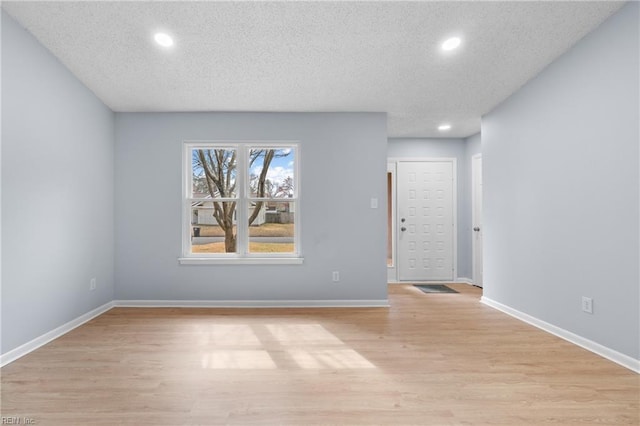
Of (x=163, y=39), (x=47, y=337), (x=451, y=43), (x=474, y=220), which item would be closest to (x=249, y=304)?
(x=47, y=337)

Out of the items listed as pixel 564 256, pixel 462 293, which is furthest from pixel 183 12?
pixel 462 293

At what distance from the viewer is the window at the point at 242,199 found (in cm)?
394

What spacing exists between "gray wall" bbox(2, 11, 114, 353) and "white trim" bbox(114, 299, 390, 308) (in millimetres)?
414

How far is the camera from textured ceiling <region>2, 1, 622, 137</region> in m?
2.14

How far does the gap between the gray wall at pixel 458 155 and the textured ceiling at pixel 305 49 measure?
1.58 meters

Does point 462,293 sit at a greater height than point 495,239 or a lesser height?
lesser

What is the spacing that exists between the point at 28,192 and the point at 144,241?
1450 mm

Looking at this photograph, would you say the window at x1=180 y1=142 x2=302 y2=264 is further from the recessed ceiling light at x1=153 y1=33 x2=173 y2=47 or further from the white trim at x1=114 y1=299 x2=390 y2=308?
the recessed ceiling light at x1=153 y1=33 x2=173 y2=47

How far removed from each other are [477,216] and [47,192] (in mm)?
5642

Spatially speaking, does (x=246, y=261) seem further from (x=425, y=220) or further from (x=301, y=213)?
(x=425, y=220)

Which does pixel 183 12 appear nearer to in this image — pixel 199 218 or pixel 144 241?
pixel 199 218

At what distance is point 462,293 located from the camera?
4.48 metres

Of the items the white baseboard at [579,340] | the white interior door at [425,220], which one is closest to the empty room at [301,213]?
the white baseboard at [579,340]

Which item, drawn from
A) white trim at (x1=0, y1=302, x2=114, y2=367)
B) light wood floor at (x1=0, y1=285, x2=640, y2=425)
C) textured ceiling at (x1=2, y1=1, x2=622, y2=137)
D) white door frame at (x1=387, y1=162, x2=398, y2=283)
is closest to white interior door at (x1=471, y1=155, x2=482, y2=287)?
white door frame at (x1=387, y1=162, x2=398, y2=283)
